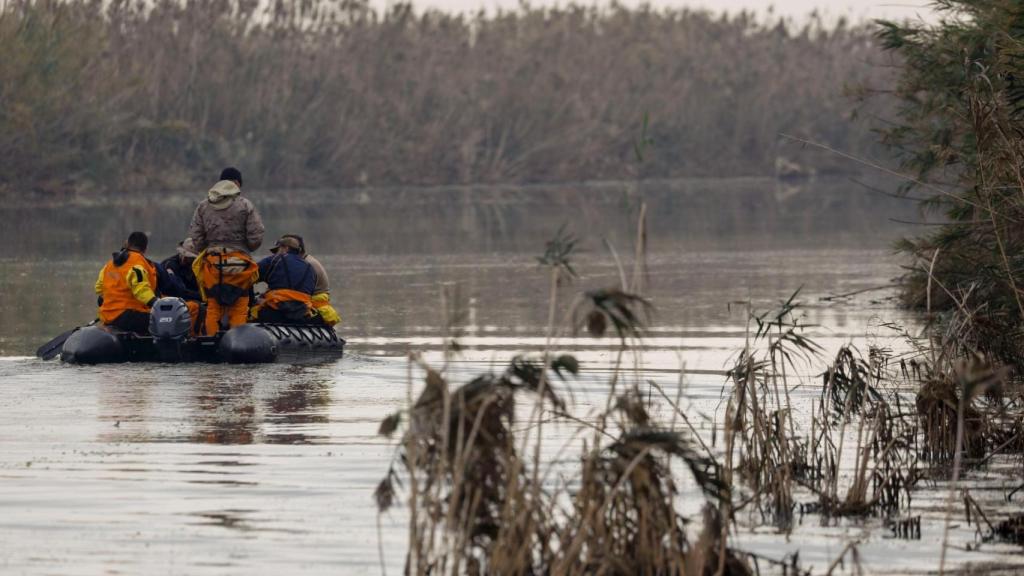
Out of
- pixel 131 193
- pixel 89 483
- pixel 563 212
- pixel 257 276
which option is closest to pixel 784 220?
pixel 563 212

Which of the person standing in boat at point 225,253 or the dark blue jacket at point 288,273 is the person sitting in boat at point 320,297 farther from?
the person standing in boat at point 225,253

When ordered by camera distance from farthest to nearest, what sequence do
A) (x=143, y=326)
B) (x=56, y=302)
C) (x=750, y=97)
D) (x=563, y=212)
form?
(x=750, y=97) → (x=563, y=212) → (x=56, y=302) → (x=143, y=326)

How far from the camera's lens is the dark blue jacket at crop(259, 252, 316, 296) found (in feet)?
56.4

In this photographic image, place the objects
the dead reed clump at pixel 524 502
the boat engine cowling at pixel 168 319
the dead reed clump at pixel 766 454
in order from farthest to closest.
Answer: the boat engine cowling at pixel 168 319 < the dead reed clump at pixel 766 454 < the dead reed clump at pixel 524 502

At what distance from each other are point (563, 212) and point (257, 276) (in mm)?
27346

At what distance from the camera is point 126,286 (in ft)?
53.8

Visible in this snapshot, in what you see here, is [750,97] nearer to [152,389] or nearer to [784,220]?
[784,220]

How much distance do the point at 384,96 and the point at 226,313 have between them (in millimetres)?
42666

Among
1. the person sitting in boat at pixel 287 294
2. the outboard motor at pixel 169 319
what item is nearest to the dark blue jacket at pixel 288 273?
the person sitting in boat at pixel 287 294

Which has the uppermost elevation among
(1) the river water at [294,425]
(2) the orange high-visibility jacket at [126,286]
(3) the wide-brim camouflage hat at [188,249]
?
(3) the wide-brim camouflage hat at [188,249]

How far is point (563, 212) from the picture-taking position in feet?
145

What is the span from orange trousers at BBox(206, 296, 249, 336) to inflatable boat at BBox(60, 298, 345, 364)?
20 centimetres

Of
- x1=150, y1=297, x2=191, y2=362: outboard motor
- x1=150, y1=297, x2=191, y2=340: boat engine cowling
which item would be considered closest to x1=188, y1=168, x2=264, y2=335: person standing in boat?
x1=150, y1=297, x2=191, y2=362: outboard motor

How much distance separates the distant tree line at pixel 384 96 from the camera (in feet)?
167
